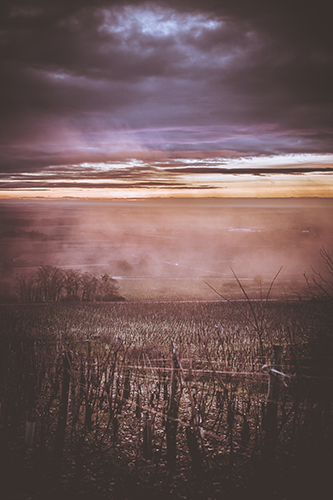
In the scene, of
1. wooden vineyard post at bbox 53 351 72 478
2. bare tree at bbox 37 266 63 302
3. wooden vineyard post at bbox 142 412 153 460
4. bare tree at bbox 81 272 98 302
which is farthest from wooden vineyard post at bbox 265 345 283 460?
A: bare tree at bbox 81 272 98 302

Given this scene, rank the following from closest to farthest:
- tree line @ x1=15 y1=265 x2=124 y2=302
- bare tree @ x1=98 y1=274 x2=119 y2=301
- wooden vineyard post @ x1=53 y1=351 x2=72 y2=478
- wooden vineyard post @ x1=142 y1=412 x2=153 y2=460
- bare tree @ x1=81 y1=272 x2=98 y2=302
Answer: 1. wooden vineyard post @ x1=53 y1=351 x2=72 y2=478
2. wooden vineyard post @ x1=142 y1=412 x2=153 y2=460
3. tree line @ x1=15 y1=265 x2=124 y2=302
4. bare tree @ x1=81 y1=272 x2=98 y2=302
5. bare tree @ x1=98 y1=274 x2=119 y2=301

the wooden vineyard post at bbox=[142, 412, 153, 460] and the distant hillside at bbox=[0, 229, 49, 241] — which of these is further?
the distant hillside at bbox=[0, 229, 49, 241]

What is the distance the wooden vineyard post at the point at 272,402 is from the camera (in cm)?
454

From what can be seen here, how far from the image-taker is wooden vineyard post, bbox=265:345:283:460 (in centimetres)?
454

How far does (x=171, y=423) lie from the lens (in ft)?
17.0

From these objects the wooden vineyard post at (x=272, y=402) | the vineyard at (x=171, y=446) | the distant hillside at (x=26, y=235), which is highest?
the distant hillside at (x=26, y=235)

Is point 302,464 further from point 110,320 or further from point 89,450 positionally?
point 110,320

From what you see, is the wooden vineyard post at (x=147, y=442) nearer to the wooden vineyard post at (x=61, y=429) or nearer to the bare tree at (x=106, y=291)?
the wooden vineyard post at (x=61, y=429)

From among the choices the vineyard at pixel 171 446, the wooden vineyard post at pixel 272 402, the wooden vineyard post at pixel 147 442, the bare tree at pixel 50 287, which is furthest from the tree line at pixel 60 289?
the wooden vineyard post at pixel 272 402

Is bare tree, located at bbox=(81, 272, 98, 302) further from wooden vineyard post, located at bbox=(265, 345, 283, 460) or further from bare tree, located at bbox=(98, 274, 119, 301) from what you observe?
wooden vineyard post, located at bbox=(265, 345, 283, 460)

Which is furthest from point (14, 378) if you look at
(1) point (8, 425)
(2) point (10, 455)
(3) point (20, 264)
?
(3) point (20, 264)

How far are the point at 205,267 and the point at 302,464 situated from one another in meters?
46.5

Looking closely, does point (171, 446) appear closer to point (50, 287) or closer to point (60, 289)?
point (60, 289)

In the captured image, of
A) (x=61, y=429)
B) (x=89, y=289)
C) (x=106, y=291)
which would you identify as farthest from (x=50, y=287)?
(x=61, y=429)
